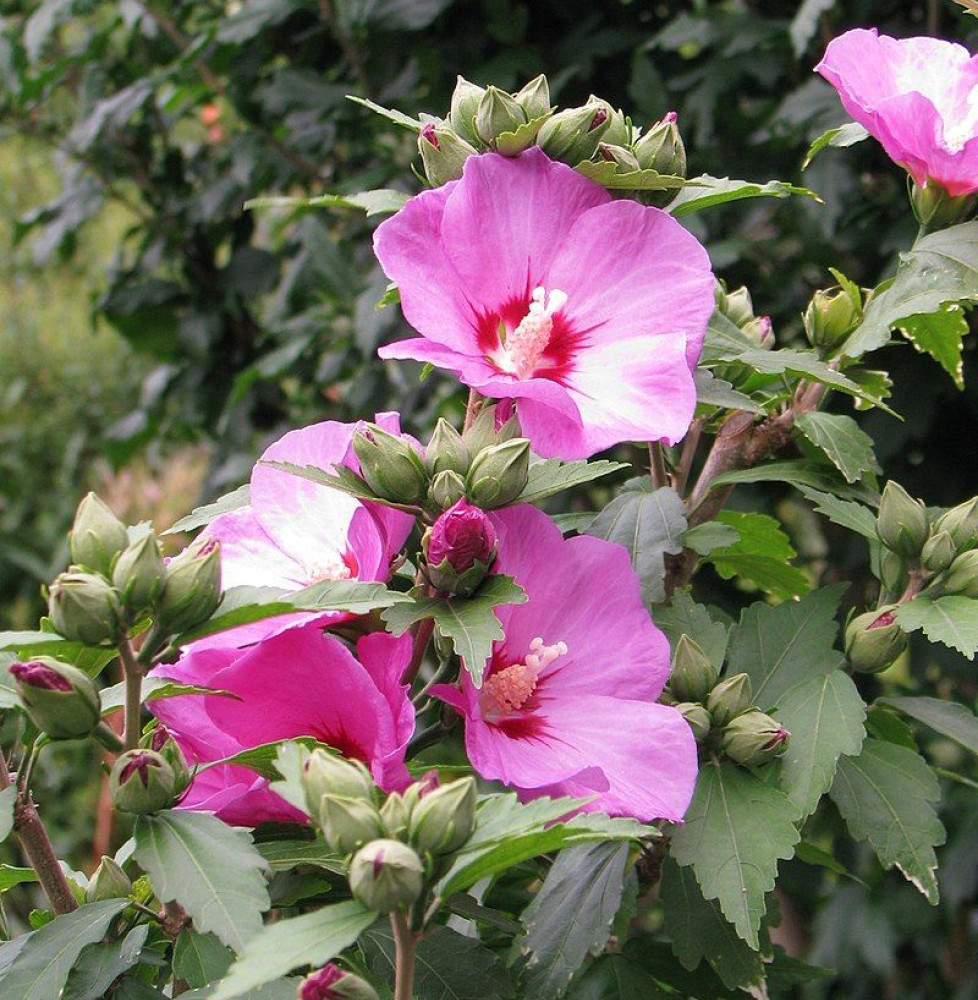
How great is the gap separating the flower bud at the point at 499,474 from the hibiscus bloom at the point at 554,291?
40 mm

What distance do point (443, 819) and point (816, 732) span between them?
34cm

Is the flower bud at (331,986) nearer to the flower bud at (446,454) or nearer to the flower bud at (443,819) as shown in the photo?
the flower bud at (443,819)

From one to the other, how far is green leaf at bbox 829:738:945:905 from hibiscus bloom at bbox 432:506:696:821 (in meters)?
0.18

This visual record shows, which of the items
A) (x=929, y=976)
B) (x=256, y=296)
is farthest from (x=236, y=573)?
(x=929, y=976)

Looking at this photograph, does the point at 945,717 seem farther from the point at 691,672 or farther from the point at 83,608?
the point at 83,608

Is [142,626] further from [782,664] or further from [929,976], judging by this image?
[929,976]

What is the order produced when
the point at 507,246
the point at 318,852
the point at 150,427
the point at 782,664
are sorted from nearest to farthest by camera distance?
1. the point at 318,852
2. the point at 507,246
3. the point at 782,664
4. the point at 150,427

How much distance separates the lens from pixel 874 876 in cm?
236

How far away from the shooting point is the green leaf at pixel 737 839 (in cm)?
79

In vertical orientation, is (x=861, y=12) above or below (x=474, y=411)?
below

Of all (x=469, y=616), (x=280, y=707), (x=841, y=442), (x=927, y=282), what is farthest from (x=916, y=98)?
(x=280, y=707)

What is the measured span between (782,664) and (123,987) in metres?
0.47

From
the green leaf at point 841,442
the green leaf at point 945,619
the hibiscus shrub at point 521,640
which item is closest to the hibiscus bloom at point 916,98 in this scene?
the hibiscus shrub at point 521,640

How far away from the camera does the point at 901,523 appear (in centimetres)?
91
